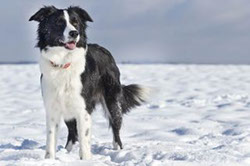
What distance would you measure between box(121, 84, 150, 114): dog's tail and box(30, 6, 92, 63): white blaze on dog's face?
1634 mm

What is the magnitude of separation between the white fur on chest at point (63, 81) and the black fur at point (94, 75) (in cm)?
8

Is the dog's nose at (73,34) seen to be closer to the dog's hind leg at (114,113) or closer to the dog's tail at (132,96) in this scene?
the dog's hind leg at (114,113)

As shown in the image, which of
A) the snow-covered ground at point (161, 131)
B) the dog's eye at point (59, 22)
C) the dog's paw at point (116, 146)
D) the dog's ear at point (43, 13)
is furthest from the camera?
the dog's paw at point (116, 146)

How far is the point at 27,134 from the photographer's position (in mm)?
6668

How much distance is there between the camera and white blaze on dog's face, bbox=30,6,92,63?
4.41 m

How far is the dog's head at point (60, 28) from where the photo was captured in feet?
14.4

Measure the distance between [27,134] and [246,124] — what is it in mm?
3515

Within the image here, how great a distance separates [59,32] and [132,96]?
2061 mm

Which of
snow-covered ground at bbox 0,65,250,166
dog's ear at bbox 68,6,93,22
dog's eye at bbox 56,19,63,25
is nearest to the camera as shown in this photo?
snow-covered ground at bbox 0,65,250,166

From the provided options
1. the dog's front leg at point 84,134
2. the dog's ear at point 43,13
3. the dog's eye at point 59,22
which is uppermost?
the dog's ear at point 43,13

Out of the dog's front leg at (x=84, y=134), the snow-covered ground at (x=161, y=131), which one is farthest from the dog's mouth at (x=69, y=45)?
the snow-covered ground at (x=161, y=131)

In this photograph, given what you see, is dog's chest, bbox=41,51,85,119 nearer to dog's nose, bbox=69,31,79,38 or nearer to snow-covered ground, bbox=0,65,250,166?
dog's nose, bbox=69,31,79,38

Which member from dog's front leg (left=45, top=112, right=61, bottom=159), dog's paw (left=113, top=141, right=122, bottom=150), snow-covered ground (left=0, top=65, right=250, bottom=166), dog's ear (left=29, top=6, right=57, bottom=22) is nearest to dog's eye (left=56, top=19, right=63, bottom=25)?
dog's ear (left=29, top=6, right=57, bottom=22)

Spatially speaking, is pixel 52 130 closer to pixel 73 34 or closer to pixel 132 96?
pixel 73 34
